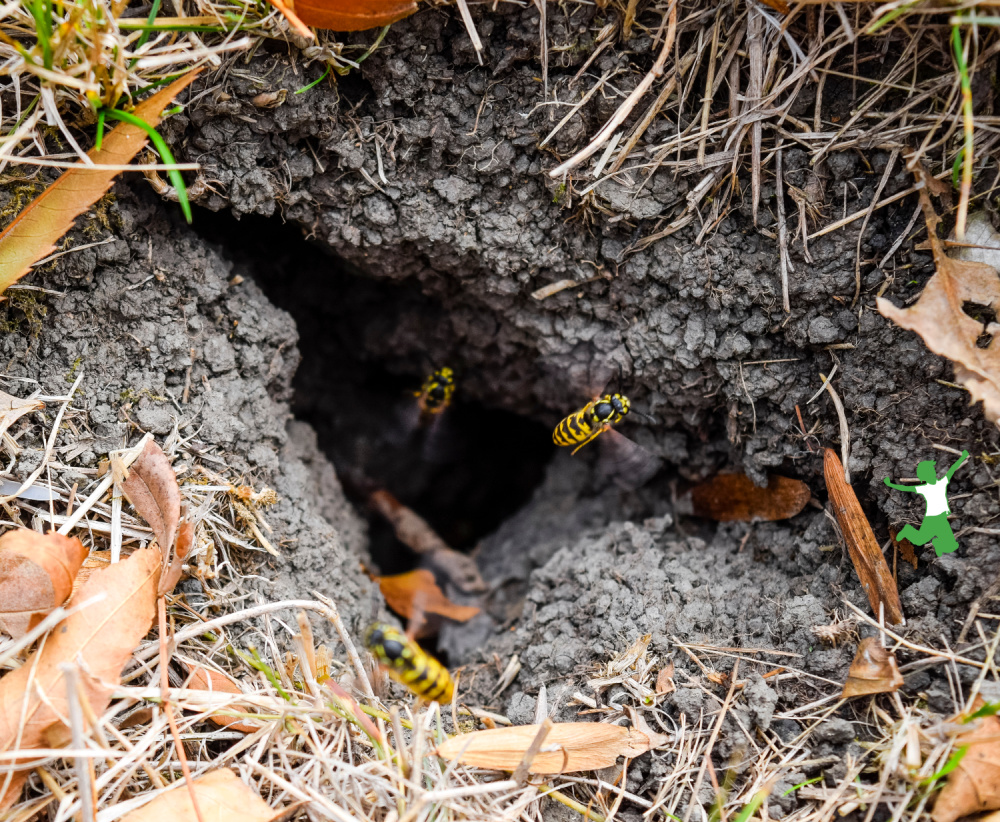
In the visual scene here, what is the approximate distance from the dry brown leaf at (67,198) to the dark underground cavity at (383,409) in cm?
65

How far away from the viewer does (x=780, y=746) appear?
78.7 inches

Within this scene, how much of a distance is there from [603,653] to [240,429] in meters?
1.49

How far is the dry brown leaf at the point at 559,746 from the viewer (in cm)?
195

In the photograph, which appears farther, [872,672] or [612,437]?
[612,437]

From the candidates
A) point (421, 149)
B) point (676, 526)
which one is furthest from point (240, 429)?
point (676, 526)

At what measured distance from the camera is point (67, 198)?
204cm

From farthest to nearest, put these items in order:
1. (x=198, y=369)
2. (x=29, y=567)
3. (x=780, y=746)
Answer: (x=198, y=369) → (x=780, y=746) → (x=29, y=567)

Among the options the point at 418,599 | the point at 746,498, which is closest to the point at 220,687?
the point at 418,599

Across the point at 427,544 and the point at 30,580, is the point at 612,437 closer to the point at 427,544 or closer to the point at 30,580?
the point at 427,544

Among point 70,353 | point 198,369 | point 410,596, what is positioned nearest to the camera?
point 70,353

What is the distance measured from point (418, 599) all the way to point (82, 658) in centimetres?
163

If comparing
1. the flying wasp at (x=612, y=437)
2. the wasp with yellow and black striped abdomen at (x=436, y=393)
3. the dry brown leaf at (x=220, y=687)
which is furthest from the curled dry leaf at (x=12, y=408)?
the flying wasp at (x=612, y=437)

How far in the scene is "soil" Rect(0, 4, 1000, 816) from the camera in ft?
6.99

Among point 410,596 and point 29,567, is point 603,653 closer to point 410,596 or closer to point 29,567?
point 410,596
